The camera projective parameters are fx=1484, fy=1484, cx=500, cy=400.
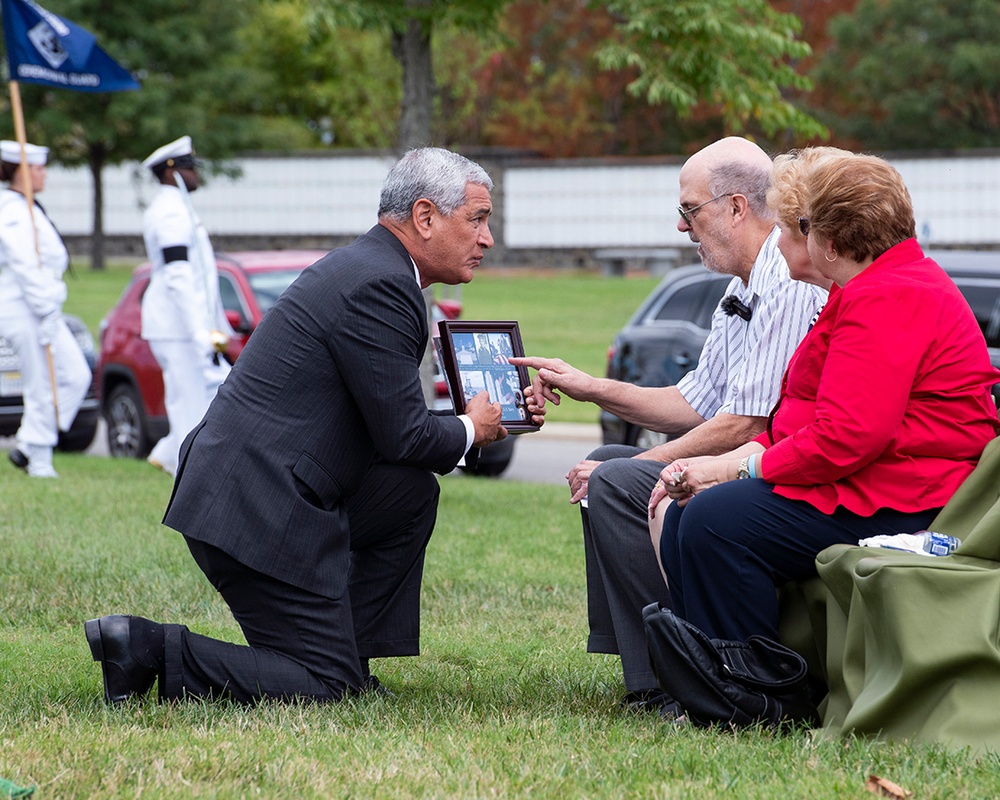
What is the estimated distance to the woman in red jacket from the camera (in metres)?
3.74

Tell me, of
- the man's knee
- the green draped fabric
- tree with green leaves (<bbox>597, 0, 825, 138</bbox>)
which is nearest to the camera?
the green draped fabric

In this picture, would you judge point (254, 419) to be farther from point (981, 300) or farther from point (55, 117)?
point (55, 117)

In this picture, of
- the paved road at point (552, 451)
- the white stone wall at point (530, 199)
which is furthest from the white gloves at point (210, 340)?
the white stone wall at point (530, 199)

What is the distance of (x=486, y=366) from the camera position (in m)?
4.75

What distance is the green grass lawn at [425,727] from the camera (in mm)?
3336

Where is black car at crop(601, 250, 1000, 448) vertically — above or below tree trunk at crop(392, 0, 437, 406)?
below

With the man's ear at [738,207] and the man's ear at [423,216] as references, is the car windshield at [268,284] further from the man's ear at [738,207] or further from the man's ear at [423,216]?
the man's ear at [738,207]

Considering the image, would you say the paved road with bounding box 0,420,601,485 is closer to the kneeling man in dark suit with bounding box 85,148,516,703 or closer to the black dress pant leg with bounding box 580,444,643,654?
the black dress pant leg with bounding box 580,444,643,654

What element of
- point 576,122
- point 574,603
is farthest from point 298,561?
point 576,122

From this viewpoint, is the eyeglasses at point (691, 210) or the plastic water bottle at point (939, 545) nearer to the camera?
the plastic water bottle at point (939, 545)

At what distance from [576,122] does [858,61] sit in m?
7.99

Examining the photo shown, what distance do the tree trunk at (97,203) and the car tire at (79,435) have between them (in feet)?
88.5

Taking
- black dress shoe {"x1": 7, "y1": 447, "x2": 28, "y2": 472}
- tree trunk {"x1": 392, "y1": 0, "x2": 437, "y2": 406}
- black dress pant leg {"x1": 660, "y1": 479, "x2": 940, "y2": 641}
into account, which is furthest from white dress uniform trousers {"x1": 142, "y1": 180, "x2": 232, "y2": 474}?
black dress pant leg {"x1": 660, "y1": 479, "x2": 940, "y2": 641}

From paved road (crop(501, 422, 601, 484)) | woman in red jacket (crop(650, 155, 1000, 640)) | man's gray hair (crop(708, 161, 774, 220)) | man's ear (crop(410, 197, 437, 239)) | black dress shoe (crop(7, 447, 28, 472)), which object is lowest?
paved road (crop(501, 422, 601, 484))
